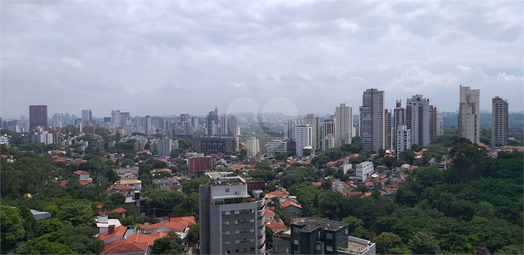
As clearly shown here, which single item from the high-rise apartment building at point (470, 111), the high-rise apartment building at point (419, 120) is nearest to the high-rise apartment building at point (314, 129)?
the high-rise apartment building at point (419, 120)

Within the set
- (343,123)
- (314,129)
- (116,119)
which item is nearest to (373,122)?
(343,123)

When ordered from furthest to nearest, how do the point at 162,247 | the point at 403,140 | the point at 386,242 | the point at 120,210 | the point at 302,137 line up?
the point at 302,137 → the point at 403,140 → the point at 120,210 → the point at 386,242 → the point at 162,247

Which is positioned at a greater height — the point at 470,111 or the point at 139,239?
the point at 470,111

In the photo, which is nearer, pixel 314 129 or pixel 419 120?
pixel 419 120

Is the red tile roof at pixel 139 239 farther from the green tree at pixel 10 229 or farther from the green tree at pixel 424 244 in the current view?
the green tree at pixel 424 244

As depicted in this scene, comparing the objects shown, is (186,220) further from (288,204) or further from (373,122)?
(373,122)

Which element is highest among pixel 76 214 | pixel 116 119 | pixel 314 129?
pixel 116 119
